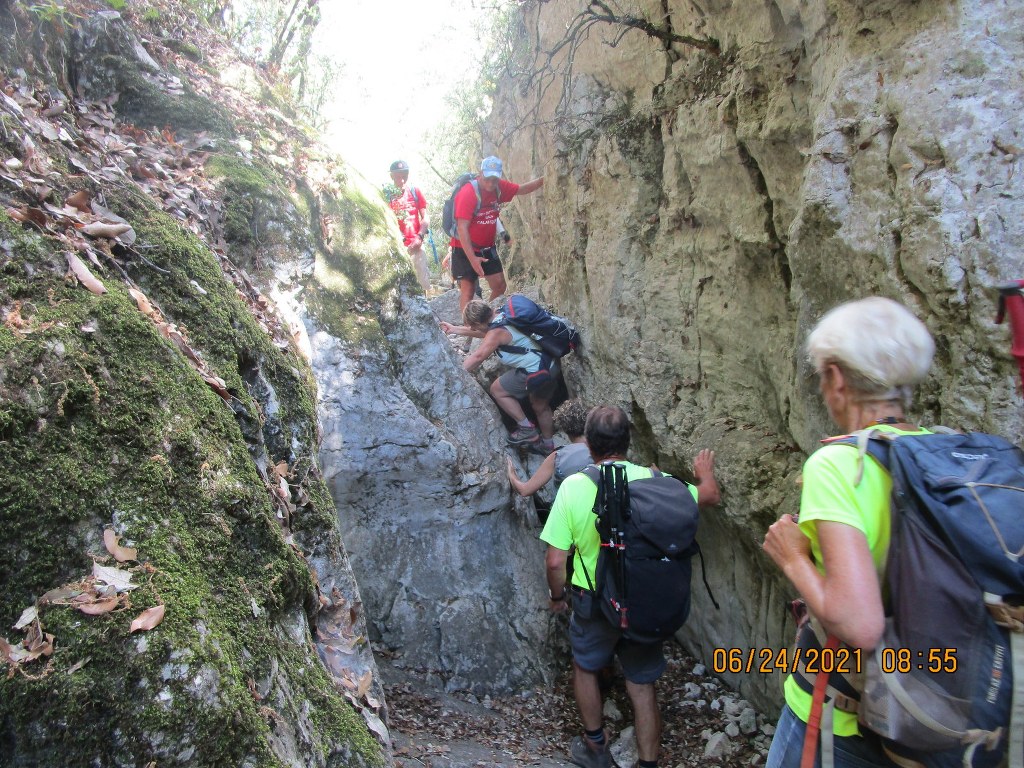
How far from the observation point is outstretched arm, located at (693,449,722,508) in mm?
4953

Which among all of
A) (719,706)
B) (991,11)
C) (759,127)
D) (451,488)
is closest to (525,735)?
(719,706)

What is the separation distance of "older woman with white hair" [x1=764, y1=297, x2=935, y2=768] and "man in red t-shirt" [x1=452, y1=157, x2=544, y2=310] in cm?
603

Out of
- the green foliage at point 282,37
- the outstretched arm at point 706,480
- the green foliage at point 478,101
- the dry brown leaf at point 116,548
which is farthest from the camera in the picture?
the green foliage at point 282,37

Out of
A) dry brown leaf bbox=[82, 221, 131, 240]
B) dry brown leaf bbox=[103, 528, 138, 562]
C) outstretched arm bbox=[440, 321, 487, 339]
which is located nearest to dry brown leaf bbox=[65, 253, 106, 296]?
dry brown leaf bbox=[82, 221, 131, 240]

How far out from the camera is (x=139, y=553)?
2104 mm

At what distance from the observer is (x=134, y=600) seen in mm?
1976

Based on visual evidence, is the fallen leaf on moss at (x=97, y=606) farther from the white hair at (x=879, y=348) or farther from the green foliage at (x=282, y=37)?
the green foliage at (x=282, y=37)

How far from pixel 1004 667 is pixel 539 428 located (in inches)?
224

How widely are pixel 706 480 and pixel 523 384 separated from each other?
252 centimetres

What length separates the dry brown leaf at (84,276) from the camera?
2.71 metres

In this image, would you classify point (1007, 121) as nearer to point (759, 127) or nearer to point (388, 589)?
point (759, 127)

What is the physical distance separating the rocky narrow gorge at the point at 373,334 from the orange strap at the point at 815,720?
5.04 ft

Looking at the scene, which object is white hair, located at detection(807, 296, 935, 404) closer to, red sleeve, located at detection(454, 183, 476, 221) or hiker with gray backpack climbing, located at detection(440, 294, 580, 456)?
hiker with gray backpack climbing, located at detection(440, 294, 580, 456)

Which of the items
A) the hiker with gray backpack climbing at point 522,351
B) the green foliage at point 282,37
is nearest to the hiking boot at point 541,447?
the hiker with gray backpack climbing at point 522,351
